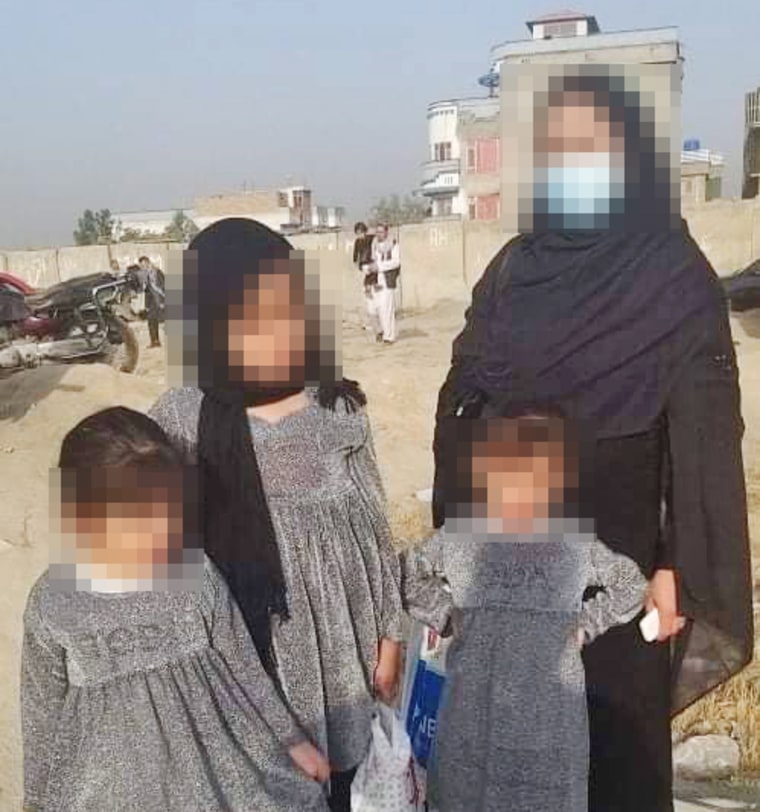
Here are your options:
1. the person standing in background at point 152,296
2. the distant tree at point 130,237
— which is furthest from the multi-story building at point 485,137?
the distant tree at point 130,237

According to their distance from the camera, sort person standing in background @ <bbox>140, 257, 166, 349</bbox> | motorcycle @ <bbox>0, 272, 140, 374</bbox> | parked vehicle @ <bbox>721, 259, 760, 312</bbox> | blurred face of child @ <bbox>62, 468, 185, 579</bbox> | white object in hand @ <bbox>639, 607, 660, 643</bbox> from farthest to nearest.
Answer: parked vehicle @ <bbox>721, 259, 760, 312</bbox>, person standing in background @ <bbox>140, 257, 166, 349</bbox>, motorcycle @ <bbox>0, 272, 140, 374</bbox>, white object in hand @ <bbox>639, 607, 660, 643</bbox>, blurred face of child @ <bbox>62, 468, 185, 579</bbox>

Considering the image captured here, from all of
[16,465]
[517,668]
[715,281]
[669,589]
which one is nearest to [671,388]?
[715,281]

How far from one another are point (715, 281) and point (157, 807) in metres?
1.31

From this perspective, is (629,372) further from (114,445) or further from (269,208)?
(269,208)

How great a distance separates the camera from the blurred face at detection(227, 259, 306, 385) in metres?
2.04

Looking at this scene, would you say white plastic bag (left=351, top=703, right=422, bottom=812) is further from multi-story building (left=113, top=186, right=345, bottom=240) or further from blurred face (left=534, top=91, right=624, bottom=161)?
multi-story building (left=113, top=186, right=345, bottom=240)

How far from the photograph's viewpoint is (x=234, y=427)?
6.97 ft

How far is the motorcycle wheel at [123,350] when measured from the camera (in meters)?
10.4

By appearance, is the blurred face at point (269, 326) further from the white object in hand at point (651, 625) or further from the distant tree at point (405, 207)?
the distant tree at point (405, 207)

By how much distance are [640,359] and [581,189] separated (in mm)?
321

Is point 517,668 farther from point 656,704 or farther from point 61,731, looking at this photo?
point 61,731

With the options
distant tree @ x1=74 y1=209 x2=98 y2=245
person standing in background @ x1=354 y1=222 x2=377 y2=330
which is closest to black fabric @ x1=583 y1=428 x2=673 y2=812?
person standing in background @ x1=354 y1=222 x2=377 y2=330

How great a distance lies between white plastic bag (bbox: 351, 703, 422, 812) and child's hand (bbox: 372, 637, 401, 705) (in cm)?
16

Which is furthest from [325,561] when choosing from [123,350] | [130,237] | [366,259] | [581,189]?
[130,237]
